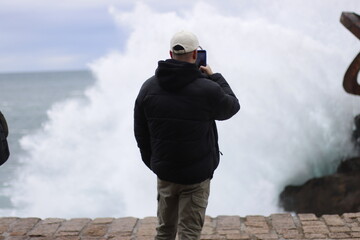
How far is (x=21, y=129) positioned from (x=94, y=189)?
17.2 m

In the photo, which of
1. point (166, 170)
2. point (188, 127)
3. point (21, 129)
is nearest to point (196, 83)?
point (188, 127)

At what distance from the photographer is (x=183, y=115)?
302cm

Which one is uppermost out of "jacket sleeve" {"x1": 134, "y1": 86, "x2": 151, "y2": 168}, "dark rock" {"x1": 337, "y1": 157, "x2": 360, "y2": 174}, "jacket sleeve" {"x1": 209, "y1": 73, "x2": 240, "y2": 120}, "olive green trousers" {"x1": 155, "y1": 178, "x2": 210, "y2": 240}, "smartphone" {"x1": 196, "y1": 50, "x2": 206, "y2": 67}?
"smartphone" {"x1": 196, "y1": 50, "x2": 206, "y2": 67}

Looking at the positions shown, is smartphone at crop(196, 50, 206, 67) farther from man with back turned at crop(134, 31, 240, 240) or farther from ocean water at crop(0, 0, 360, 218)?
ocean water at crop(0, 0, 360, 218)

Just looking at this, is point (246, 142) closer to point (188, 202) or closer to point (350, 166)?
point (350, 166)

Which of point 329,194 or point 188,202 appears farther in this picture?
point 329,194

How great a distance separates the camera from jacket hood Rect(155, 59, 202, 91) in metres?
2.97

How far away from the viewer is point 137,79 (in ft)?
56.9

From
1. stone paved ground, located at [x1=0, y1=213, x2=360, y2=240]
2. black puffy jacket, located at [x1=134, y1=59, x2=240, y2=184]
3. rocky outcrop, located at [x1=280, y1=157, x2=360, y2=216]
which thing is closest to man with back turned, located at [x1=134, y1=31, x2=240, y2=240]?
black puffy jacket, located at [x1=134, y1=59, x2=240, y2=184]

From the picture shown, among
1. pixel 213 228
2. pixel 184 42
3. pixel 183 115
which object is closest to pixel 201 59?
pixel 184 42

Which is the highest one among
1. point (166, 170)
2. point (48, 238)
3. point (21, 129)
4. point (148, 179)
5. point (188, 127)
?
point (188, 127)

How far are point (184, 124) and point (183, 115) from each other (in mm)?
51

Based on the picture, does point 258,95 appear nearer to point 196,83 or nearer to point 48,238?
point 48,238

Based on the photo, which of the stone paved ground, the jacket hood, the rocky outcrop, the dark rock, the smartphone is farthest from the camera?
the dark rock
